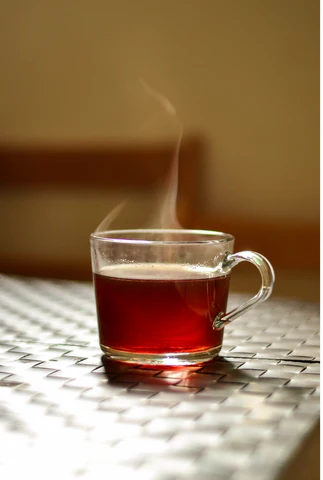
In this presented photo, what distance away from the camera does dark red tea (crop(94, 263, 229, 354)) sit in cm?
62

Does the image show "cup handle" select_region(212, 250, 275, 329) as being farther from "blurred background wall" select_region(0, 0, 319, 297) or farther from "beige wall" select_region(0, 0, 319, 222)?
"beige wall" select_region(0, 0, 319, 222)

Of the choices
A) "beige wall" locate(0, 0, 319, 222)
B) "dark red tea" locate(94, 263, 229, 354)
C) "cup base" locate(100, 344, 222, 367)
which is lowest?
"cup base" locate(100, 344, 222, 367)

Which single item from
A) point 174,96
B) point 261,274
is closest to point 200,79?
point 174,96

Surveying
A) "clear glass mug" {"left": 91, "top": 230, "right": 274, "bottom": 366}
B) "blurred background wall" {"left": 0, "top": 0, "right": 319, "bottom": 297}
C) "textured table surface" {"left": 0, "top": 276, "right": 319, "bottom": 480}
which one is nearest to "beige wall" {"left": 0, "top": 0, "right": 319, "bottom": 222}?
"blurred background wall" {"left": 0, "top": 0, "right": 319, "bottom": 297}

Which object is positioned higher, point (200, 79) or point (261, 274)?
point (200, 79)

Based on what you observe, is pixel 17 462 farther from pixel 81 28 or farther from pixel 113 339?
pixel 81 28

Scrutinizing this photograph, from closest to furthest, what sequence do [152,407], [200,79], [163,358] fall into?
[152,407] < [163,358] < [200,79]

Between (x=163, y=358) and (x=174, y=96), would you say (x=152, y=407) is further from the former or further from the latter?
(x=174, y=96)

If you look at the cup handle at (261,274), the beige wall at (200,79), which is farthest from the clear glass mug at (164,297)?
the beige wall at (200,79)

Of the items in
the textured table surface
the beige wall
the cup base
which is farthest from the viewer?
the beige wall

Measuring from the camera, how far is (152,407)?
1.61ft

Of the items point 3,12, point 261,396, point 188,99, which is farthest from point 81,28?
point 261,396

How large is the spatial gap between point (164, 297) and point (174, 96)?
2.28 meters

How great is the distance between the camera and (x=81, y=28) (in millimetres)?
2916
